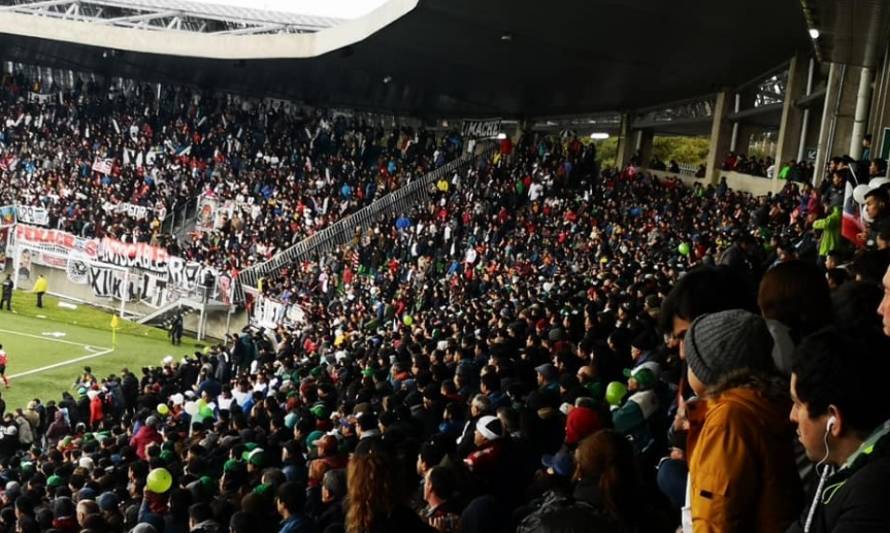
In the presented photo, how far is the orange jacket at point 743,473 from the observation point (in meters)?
2.69

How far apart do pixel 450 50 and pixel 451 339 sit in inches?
570

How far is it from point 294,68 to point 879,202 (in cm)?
2716

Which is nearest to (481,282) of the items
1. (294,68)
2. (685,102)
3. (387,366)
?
(387,366)

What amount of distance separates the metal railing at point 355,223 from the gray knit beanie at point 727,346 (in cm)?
2363

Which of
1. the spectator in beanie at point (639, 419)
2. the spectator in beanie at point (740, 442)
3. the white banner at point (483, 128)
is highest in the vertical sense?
the white banner at point (483, 128)

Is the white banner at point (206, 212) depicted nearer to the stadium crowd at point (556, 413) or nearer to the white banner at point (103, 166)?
the white banner at point (103, 166)

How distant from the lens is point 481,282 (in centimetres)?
2014

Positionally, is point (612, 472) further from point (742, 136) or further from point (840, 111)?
point (742, 136)

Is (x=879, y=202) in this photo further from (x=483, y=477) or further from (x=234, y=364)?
(x=234, y=364)

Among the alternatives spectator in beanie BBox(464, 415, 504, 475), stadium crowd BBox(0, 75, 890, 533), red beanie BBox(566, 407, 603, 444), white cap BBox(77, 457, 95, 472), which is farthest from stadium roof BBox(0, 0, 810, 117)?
red beanie BBox(566, 407, 603, 444)

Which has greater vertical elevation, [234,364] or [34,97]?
[34,97]

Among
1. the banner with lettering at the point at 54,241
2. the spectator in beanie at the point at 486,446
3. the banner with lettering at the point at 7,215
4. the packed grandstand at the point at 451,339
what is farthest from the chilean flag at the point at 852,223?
the banner with lettering at the point at 7,215

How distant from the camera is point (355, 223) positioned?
29.2 meters

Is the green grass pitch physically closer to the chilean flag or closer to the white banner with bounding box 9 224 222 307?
the white banner with bounding box 9 224 222 307
